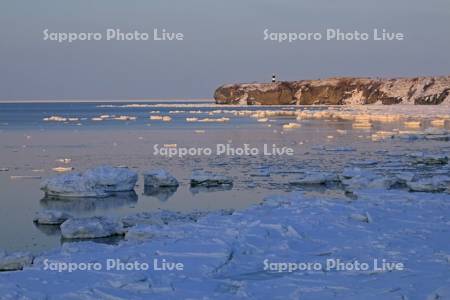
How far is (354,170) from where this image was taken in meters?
13.7

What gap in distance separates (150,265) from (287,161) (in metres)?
11.8

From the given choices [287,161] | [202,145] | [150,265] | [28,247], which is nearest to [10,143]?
[202,145]

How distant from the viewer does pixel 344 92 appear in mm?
112500

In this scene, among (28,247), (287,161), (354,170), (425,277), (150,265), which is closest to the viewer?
(425,277)

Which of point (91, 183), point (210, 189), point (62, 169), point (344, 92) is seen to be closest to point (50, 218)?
point (91, 183)

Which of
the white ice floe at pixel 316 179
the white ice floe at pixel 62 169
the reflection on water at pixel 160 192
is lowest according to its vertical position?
the reflection on water at pixel 160 192

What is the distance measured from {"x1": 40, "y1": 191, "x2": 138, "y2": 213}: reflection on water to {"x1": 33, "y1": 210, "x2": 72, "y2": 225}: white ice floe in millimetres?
961

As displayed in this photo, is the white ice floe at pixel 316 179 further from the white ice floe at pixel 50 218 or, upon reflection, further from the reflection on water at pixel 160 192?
the white ice floe at pixel 50 218

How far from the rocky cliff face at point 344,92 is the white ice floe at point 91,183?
7675cm

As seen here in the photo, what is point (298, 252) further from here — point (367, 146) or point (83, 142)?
point (83, 142)

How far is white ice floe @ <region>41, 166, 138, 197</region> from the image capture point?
1188 cm

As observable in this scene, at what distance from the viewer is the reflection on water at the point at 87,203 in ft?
35.7

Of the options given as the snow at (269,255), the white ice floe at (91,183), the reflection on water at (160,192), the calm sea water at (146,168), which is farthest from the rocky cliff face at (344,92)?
the snow at (269,255)

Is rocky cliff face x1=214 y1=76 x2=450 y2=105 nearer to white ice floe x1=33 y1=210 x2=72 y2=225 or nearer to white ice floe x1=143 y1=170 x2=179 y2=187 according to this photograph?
white ice floe x1=143 y1=170 x2=179 y2=187
